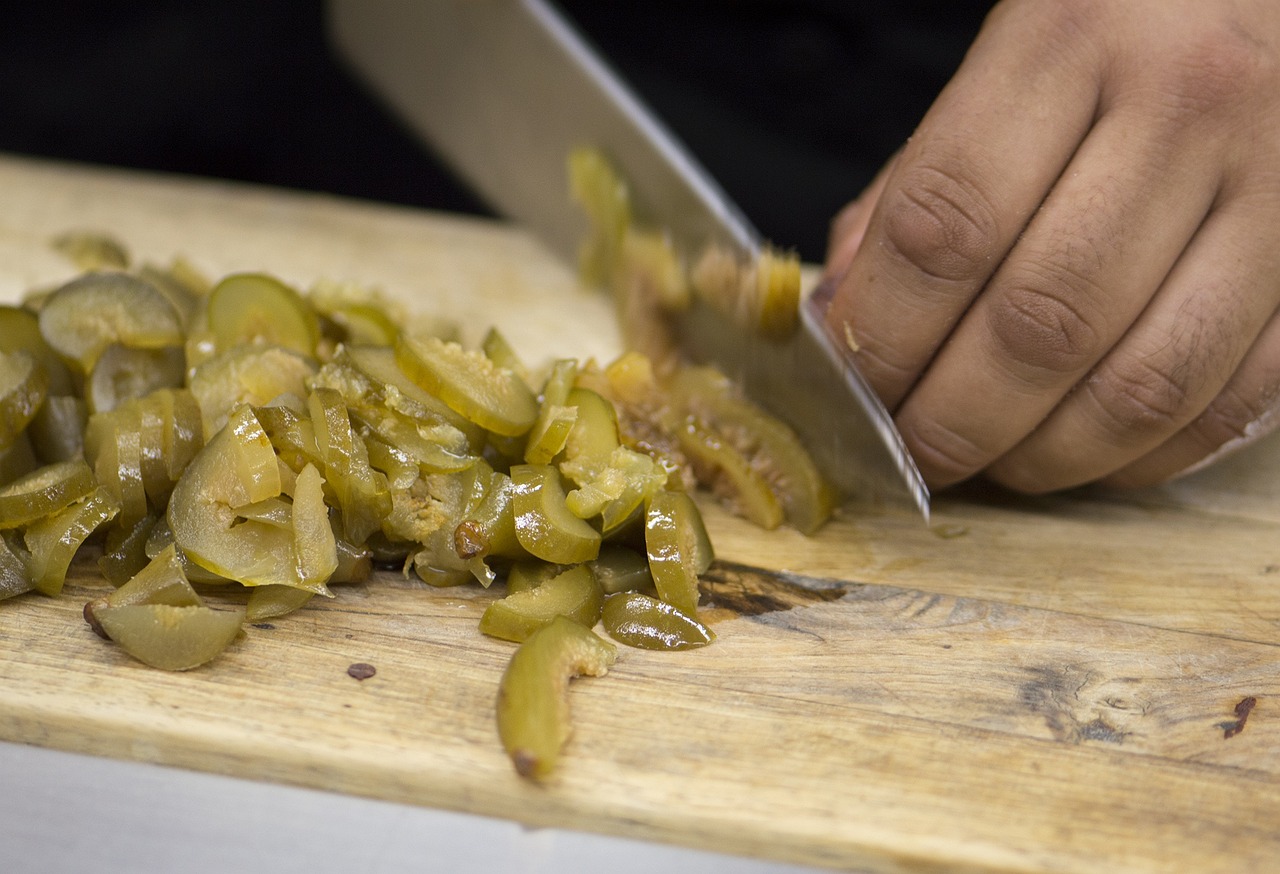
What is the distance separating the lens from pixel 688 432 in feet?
6.31

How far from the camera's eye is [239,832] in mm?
1375

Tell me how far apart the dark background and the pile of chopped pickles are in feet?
5.00

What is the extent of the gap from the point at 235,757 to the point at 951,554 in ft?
3.79

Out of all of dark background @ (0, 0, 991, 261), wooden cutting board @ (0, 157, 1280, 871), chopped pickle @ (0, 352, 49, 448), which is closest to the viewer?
wooden cutting board @ (0, 157, 1280, 871)

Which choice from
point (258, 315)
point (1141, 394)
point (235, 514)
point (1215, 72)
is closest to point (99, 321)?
point (258, 315)

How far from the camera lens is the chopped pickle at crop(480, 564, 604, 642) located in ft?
5.07

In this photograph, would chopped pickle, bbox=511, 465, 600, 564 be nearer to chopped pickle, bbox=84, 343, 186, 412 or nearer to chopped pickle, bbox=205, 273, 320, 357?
chopped pickle, bbox=205, 273, 320, 357

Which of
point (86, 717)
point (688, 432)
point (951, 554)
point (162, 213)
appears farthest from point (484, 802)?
point (162, 213)

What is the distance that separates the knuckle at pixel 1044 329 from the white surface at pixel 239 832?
871 millimetres

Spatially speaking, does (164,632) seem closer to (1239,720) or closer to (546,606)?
(546,606)

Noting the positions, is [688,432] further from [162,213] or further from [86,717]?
[162,213]

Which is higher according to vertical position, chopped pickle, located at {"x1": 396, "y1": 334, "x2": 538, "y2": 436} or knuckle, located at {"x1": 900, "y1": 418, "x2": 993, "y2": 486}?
chopped pickle, located at {"x1": 396, "y1": 334, "x2": 538, "y2": 436}

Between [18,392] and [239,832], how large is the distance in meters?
0.78

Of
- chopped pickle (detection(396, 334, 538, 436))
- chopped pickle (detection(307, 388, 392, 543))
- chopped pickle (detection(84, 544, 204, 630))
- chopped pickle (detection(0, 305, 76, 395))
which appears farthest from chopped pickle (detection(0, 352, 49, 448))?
chopped pickle (detection(396, 334, 538, 436))
